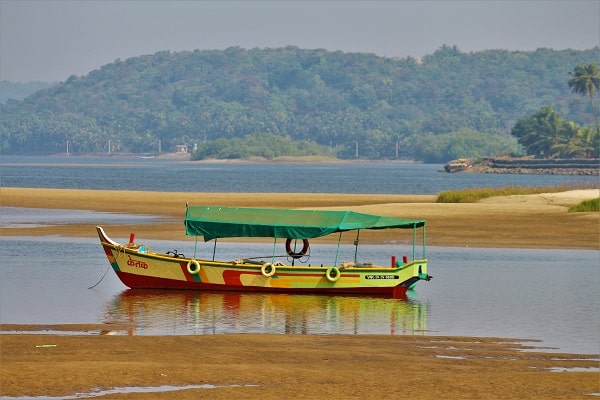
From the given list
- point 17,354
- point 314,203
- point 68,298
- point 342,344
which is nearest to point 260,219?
point 68,298

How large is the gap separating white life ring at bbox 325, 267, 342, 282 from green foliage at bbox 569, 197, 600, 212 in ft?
130

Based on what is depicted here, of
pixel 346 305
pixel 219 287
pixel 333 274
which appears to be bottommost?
pixel 346 305

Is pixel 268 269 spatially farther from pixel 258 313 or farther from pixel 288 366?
pixel 288 366

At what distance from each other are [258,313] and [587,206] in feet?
148

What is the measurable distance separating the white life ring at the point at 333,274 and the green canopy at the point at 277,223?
1.95 metres

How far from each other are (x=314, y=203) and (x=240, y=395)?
69.9 meters

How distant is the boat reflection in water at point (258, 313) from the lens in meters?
30.4

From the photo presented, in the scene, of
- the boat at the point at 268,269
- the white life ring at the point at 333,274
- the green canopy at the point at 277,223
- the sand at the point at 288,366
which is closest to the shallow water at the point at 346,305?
the boat at the point at 268,269

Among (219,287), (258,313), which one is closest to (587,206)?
(219,287)

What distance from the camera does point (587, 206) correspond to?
245 feet

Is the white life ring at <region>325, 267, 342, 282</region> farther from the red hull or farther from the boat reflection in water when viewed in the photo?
the boat reflection in water

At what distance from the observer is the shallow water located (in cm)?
3078

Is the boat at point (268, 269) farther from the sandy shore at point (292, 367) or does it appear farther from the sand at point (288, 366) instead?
the sandy shore at point (292, 367)

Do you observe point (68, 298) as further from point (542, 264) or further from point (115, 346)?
point (542, 264)
